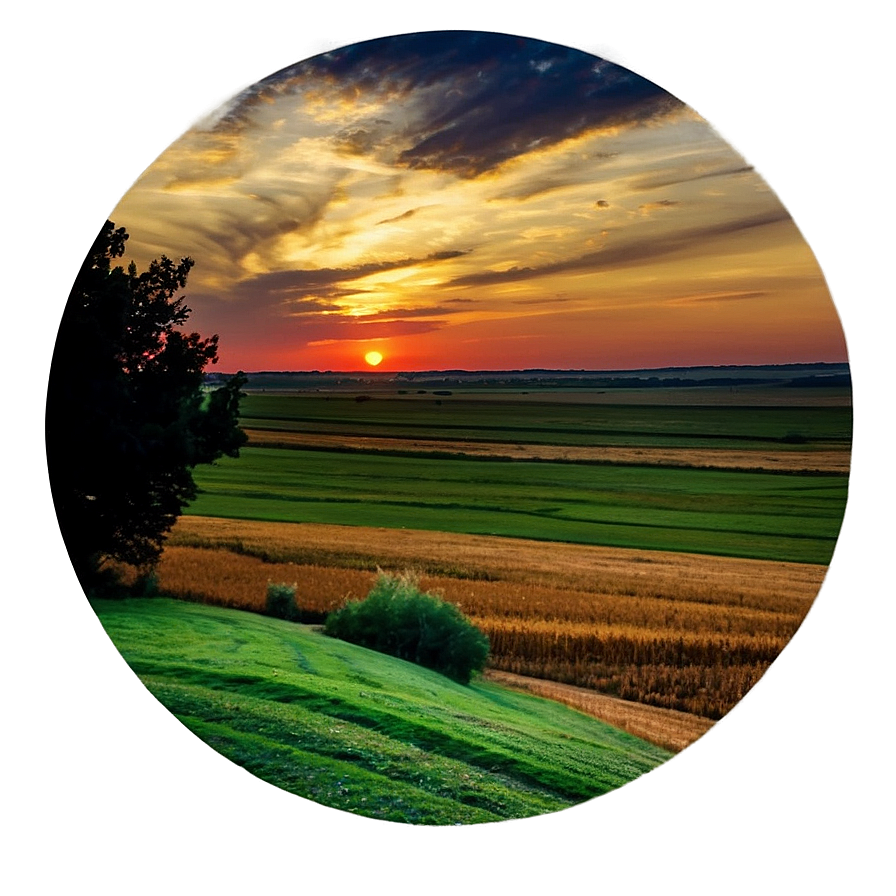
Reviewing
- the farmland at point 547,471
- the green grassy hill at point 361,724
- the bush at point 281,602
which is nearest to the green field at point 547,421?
the farmland at point 547,471

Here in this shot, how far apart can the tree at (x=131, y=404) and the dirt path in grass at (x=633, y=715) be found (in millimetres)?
939

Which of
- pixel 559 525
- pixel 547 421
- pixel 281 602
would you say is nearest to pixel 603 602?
pixel 559 525

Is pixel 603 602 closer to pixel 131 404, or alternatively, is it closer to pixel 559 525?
pixel 559 525

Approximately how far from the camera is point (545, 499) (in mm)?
2186

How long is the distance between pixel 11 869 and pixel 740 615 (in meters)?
1.98

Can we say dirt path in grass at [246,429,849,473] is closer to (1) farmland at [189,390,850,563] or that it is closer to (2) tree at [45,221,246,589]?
(1) farmland at [189,390,850,563]

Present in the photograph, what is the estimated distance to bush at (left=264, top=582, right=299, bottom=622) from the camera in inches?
88.3

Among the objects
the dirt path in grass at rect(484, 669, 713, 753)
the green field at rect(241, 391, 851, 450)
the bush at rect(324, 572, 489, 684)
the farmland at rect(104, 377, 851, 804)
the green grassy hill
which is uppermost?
the green field at rect(241, 391, 851, 450)

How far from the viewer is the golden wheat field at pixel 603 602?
6.91 ft

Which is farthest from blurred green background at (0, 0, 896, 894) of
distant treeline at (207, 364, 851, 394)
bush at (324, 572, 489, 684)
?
bush at (324, 572, 489, 684)

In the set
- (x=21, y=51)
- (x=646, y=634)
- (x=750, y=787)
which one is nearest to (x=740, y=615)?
(x=646, y=634)

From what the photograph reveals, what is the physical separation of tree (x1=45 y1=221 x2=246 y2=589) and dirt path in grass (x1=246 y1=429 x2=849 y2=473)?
15 cm

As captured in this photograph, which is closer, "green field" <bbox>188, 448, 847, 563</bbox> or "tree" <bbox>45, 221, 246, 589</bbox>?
"green field" <bbox>188, 448, 847, 563</bbox>

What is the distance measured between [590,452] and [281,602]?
814mm
